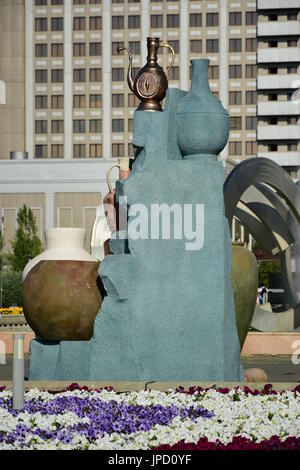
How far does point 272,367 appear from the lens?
813 inches

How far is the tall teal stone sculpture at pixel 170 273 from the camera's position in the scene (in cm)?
1384

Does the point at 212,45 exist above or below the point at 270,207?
above

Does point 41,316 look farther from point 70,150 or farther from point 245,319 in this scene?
point 70,150

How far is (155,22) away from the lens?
330 feet

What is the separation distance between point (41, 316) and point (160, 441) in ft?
18.2

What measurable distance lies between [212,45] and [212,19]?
2.28m

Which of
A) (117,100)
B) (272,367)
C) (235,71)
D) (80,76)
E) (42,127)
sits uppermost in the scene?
(235,71)

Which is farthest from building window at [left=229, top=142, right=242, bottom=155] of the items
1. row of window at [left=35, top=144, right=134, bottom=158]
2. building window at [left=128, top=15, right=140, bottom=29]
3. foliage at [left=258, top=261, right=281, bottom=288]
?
foliage at [left=258, top=261, right=281, bottom=288]

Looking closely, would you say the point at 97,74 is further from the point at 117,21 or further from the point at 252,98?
the point at 252,98

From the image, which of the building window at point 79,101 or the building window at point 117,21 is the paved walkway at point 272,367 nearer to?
the building window at point 79,101

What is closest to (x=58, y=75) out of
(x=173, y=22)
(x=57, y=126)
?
(x=57, y=126)

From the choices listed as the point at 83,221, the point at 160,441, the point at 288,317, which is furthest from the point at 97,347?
the point at 83,221

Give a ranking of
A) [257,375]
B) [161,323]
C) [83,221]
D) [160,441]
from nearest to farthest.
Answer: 1. [160,441]
2. [161,323]
3. [257,375]
4. [83,221]

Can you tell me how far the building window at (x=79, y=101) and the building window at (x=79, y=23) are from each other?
5959 millimetres
